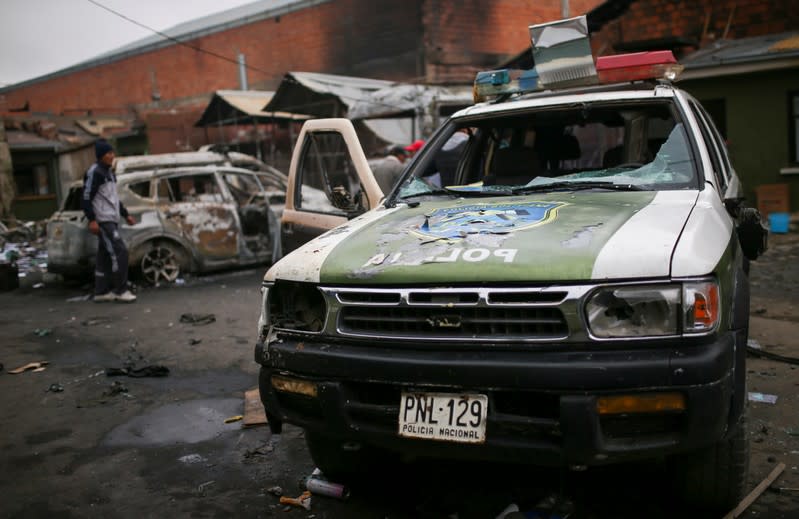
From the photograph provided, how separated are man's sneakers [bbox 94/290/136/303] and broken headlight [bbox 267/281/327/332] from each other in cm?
667

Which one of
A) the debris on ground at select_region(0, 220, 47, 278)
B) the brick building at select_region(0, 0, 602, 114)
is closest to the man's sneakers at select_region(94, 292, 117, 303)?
the debris on ground at select_region(0, 220, 47, 278)

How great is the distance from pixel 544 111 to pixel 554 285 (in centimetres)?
197

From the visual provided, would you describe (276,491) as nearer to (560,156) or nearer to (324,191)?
(324,191)

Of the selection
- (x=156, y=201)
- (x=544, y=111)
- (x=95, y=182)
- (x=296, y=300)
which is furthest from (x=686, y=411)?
(x=156, y=201)

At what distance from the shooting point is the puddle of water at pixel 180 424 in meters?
4.15

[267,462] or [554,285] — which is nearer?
[554,285]

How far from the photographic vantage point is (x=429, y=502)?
310cm

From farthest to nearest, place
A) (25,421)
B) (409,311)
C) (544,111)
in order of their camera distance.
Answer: (25,421) → (544,111) → (409,311)

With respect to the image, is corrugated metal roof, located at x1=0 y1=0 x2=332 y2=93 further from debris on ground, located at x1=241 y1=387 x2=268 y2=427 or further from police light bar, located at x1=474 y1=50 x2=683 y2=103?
debris on ground, located at x1=241 y1=387 x2=268 y2=427

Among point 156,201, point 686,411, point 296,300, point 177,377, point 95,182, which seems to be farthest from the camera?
point 156,201

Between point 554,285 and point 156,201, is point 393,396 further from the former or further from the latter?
point 156,201

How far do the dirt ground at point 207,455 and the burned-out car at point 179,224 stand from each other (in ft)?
9.98

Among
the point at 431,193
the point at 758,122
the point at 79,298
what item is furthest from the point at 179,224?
the point at 758,122

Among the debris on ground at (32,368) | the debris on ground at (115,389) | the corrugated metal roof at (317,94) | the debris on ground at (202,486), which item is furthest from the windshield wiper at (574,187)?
the corrugated metal roof at (317,94)
